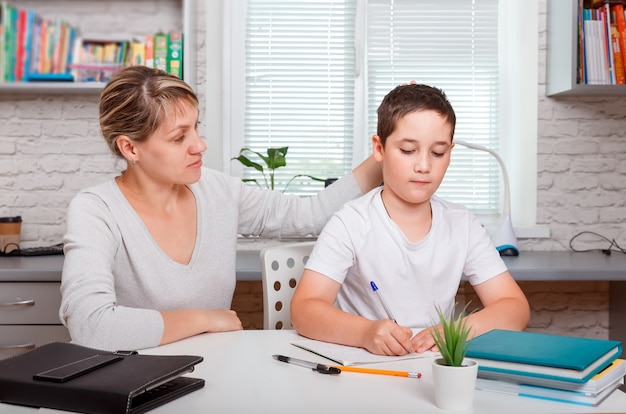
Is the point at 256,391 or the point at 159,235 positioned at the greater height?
the point at 159,235

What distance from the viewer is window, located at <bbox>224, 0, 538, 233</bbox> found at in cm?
329

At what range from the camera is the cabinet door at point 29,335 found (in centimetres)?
248

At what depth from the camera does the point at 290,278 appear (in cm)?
197

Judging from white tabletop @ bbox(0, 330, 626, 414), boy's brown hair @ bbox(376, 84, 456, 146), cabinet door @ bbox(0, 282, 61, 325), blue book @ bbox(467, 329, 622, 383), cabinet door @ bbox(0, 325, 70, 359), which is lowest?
cabinet door @ bbox(0, 325, 70, 359)

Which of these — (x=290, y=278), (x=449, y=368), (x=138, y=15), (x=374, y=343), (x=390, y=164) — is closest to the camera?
(x=449, y=368)

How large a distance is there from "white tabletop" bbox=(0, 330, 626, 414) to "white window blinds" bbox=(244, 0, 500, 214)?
210cm

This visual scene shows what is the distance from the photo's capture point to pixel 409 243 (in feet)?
5.49

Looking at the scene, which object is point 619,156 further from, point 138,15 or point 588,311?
point 138,15

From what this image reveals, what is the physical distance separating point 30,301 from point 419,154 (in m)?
1.54

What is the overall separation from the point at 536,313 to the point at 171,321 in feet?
7.38

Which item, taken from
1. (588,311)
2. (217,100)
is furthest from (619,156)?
(217,100)

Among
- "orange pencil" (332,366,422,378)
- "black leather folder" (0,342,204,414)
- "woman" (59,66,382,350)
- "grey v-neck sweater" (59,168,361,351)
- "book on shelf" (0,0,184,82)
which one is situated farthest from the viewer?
"book on shelf" (0,0,184,82)

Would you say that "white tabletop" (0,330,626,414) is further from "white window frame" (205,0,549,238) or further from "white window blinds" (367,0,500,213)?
"white window blinds" (367,0,500,213)

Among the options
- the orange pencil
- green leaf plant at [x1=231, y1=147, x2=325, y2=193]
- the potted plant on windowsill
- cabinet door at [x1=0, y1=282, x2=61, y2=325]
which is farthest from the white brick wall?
the potted plant on windowsill
